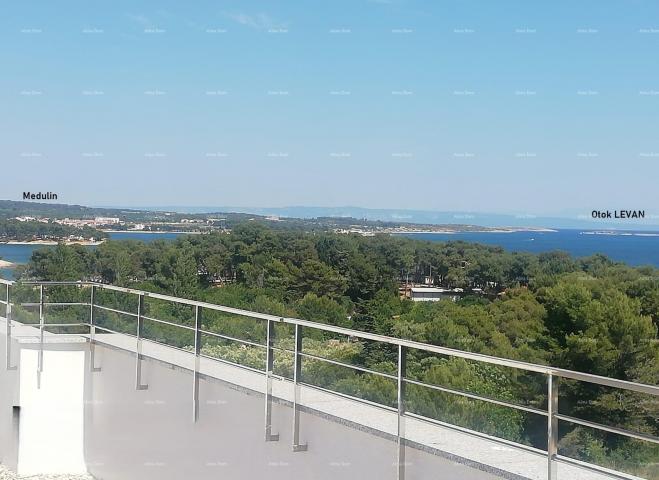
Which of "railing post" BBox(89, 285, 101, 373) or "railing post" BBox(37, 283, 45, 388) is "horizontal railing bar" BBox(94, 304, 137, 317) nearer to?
"railing post" BBox(89, 285, 101, 373)

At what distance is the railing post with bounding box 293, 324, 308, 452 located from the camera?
20.5 feet

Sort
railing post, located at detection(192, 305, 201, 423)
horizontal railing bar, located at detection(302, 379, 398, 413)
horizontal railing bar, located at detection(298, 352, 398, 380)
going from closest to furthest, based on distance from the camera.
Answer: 1. horizontal railing bar, located at detection(298, 352, 398, 380)
2. horizontal railing bar, located at detection(302, 379, 398, 413)
3. railing post, located at detection(192, 305, 201, 423)

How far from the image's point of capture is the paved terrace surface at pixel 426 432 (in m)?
4.39

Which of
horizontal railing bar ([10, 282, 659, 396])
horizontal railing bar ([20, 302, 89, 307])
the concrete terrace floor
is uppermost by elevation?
horizontal railing bar ([10, 282, 659, 396])

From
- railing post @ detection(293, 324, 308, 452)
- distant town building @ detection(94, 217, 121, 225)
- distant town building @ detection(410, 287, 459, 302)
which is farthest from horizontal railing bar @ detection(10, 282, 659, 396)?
distant town building @ detection(410, 287, 459, 302)

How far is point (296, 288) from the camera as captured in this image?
2744 inches

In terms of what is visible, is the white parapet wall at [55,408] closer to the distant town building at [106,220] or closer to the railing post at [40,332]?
the railing post at [40,332]

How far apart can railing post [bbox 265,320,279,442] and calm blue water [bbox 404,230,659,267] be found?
62.0 meters

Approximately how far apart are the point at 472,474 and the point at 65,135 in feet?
177

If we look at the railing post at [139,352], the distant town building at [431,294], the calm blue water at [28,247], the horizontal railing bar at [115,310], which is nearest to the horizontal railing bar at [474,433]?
the railing post at [139,352]

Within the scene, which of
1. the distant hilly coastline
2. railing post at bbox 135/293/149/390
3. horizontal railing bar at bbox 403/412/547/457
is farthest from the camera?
the distant hilly coastline

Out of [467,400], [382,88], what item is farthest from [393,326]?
[467,400]

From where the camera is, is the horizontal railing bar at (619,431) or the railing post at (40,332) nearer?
the horizontal railing bar at (619,431)

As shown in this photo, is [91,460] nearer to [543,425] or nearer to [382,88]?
[543,425]
